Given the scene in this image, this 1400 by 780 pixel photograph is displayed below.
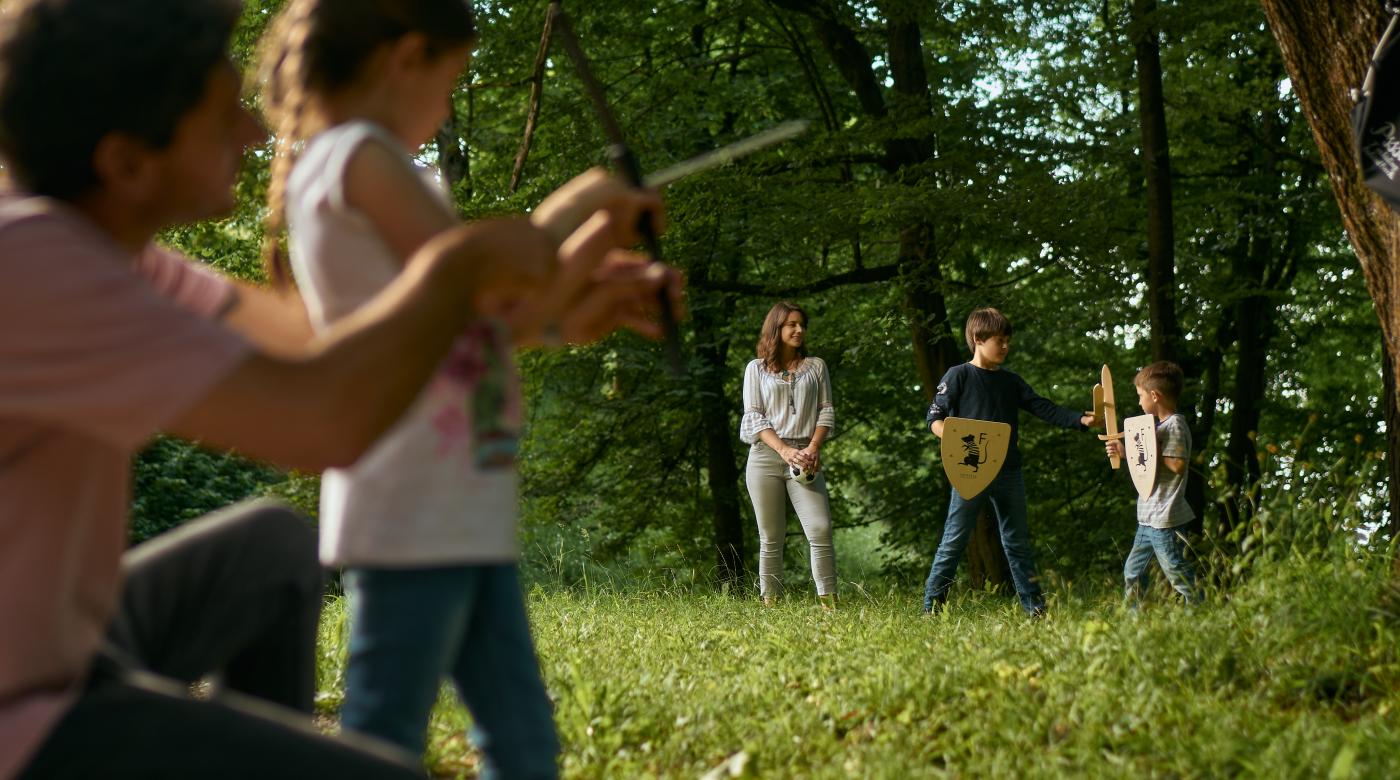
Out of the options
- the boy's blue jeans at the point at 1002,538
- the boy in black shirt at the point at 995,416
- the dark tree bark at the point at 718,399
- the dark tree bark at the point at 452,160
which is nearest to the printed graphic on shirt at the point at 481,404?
the boy's blue jeans at the point at 1002,538

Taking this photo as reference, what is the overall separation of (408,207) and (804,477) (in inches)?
258

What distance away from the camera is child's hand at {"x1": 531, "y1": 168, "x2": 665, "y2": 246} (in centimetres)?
181

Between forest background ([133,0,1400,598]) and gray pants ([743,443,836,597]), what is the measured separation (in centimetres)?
167

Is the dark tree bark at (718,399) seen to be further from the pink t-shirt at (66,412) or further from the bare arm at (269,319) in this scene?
the pink t-shirt at (66,412)

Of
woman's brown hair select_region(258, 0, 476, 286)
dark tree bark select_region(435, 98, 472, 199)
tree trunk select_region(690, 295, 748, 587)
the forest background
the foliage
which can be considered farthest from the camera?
the foliage

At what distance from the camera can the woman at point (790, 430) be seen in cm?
819

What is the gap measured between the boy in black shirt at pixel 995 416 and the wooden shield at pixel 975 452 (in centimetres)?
6

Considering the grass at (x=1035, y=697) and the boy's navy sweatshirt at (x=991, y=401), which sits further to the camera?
the boy's navy sweatshirt at (x=991, y=401)

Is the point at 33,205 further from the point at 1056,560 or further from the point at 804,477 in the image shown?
the point at 1056,560

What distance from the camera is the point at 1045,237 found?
10.9 m

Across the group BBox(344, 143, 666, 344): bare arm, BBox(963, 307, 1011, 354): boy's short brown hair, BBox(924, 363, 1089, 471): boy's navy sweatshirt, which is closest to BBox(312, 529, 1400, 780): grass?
BBox(344, 143, 666, 344): bare arm

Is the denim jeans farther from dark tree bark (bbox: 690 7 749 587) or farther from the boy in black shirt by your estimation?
dark tree bark (bbox: 690 7 749 587)

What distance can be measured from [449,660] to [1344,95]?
3.87m

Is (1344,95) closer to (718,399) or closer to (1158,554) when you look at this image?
(1158,554)
